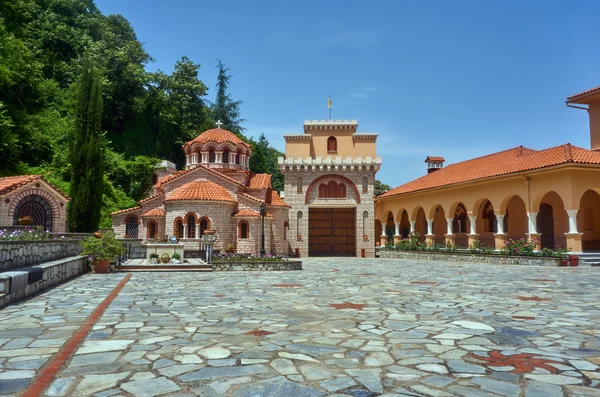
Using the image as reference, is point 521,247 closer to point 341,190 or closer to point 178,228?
point 341,190

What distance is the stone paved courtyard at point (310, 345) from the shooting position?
10.9ft

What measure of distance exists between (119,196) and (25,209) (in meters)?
11.8

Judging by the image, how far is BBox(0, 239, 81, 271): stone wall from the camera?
8.36 meters

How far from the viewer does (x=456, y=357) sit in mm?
4117

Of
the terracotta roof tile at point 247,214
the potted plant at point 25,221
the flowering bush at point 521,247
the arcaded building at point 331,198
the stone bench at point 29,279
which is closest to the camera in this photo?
the stone bench at point 29,279

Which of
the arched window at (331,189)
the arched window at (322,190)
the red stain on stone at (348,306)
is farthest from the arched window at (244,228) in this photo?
the red stain on stone at (348,306)

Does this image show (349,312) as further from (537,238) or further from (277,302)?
(537,238)

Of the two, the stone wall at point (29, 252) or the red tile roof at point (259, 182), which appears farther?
the red tile roof at point (259, 182)

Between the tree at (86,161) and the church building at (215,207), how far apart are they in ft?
11.6

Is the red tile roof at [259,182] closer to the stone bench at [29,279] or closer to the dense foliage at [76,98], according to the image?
the dense foliage at [76,98]

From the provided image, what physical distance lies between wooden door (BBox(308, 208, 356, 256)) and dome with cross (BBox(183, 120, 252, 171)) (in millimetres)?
6360

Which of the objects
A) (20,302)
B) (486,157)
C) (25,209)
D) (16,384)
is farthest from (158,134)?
(16,384)

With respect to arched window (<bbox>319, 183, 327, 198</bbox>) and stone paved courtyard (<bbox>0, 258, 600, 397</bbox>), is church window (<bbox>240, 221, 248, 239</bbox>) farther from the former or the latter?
stone paved courtyard (<bbox>0, 258, 600, 397</bbox>)

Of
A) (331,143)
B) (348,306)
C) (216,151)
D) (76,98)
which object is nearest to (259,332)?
(348,306)
